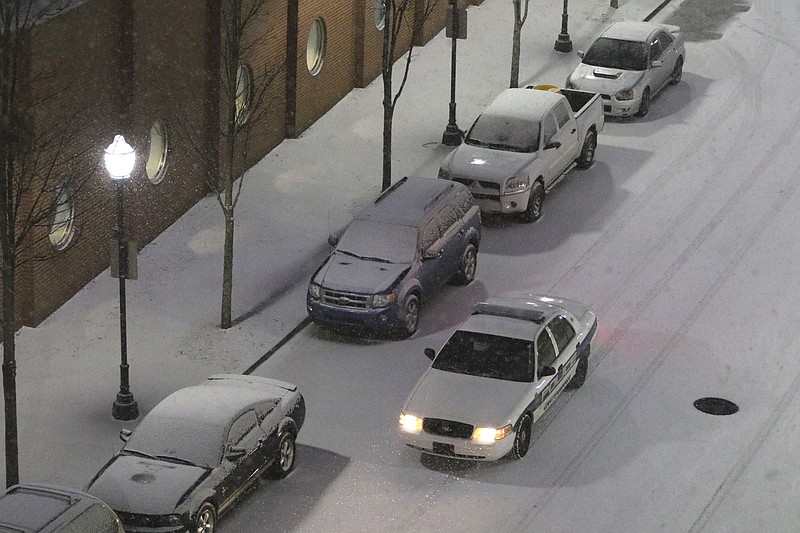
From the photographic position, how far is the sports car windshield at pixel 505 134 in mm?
28453

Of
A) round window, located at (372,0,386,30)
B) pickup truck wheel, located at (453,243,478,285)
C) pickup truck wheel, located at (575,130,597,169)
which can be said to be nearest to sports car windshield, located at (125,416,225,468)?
pickup truck wheel, located at (453,243,478,285)

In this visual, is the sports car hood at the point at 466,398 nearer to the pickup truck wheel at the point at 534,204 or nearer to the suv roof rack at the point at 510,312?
the suv roof rack at the point at 510,312

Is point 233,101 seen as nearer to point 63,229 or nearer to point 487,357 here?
point 63,229

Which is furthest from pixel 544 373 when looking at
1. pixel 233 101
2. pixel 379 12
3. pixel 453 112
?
pixel 379 12

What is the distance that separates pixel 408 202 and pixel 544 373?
5431 millimetres

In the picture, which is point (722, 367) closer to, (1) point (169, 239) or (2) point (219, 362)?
(2) point (219, 362)

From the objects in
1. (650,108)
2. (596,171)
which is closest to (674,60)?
(650,108)

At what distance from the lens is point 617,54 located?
110ft

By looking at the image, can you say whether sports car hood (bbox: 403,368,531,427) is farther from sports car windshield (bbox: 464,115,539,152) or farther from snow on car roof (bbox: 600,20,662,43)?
snow on car roof (bbox: 600,20,662,43)

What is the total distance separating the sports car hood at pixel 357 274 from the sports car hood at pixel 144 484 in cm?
601

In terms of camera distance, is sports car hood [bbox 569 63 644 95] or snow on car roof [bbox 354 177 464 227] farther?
sports car hood [bbox 569 63 644 95]

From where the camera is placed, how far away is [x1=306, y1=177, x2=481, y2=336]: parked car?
76.9 feet

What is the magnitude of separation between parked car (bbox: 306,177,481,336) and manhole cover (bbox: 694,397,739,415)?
476 cm

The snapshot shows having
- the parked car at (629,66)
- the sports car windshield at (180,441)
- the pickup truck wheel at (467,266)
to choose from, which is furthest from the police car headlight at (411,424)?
the parked car at (629,66)
